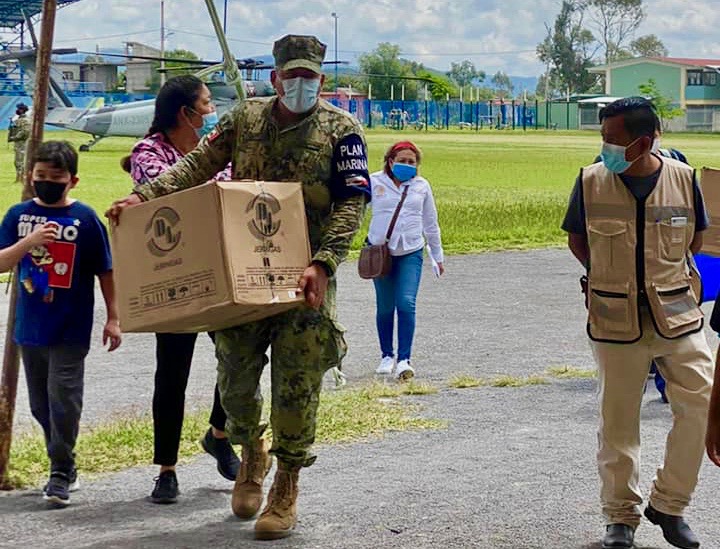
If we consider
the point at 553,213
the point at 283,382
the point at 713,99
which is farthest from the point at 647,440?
the point at 713,99

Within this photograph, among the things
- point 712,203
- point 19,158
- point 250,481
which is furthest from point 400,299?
point 19,158

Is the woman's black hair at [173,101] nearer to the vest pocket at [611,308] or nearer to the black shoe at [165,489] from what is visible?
the black shoe at [165,489]

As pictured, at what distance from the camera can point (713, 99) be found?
4889 inches

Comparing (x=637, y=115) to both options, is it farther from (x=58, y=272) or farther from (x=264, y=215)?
(x=58, y=272)

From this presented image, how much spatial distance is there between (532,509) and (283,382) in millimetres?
1226

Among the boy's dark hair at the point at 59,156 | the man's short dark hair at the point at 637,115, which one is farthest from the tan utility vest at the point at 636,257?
the boy's dark hair at the point at 59,156

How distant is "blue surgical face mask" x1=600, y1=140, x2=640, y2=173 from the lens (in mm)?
5430

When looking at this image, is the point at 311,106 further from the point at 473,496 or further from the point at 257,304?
the point at 473,496

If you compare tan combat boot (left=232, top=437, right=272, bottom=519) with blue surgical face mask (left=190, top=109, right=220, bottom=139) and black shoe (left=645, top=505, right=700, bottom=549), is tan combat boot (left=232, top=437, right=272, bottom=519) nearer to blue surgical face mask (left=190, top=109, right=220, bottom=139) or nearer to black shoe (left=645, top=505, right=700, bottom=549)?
blue surgical face mask (left=190, top=109, right=220, bottom=139)

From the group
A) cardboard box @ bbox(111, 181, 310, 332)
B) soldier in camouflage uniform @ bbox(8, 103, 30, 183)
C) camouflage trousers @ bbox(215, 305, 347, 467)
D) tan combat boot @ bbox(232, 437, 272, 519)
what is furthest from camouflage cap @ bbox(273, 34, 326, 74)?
soldier in camouflage uniform @ bbox(8, 103, 30, 183)

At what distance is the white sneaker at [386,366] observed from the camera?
1003 cm

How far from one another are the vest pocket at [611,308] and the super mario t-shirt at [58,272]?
2.23 meters

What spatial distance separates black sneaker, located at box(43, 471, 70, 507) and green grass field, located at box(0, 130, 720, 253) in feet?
44.1

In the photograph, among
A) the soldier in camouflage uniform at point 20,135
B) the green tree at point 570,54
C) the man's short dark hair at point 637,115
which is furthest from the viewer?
the green tree at point 570,54
